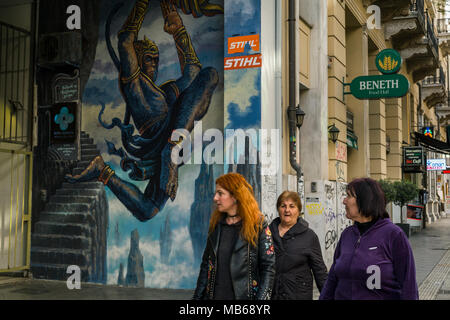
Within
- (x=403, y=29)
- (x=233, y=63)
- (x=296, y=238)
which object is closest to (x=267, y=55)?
(x=233, y=63)

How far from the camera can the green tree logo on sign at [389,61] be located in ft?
48.7

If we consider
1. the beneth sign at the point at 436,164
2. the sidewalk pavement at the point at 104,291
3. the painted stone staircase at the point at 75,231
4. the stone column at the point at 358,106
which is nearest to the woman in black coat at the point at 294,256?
the sidewalk pavement at the point at 104,291

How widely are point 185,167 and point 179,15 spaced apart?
2.84 metres

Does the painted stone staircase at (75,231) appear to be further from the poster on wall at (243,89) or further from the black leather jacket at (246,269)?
the black leather jacket at (246,269)

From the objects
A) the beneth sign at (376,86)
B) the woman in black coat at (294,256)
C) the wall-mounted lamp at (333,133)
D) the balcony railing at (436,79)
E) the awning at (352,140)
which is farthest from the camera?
the balcony railing at (436,79)

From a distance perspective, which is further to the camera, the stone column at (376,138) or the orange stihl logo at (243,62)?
the stone column at (376,138)

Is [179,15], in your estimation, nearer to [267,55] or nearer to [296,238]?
[267,55]

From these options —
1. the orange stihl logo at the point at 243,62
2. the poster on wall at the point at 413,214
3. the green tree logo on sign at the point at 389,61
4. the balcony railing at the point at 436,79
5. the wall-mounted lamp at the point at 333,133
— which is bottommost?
the poster on wall at the point at 413,214

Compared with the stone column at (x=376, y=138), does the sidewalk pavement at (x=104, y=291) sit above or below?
below

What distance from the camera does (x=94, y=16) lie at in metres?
10.7

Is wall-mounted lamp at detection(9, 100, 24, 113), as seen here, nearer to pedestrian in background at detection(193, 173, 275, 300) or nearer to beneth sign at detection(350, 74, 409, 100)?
beneth sign at detection(350, 74, 409, 100)

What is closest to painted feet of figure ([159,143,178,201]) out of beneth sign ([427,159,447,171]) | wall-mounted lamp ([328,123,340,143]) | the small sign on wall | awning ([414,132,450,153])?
the small sign on wall

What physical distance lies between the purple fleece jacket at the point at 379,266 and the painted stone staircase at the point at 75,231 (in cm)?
747

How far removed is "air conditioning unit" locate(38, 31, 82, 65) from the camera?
1048 cm
